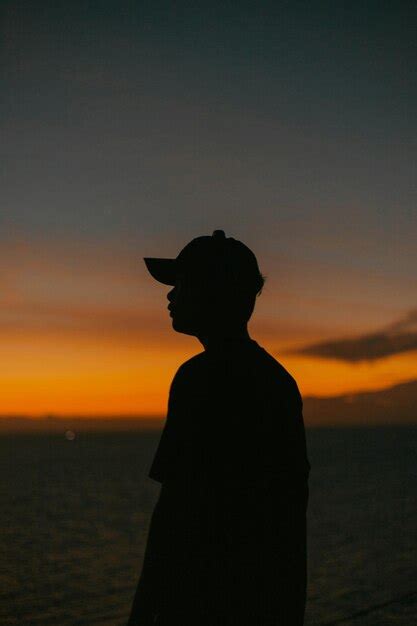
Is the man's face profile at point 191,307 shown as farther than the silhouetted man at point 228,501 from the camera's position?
Yes

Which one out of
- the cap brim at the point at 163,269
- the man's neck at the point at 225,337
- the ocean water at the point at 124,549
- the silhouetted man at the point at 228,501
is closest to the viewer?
the silhouetted man at the point at 228,501

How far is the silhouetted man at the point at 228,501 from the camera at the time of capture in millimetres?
2121

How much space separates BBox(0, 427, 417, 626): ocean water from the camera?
42.1 metres

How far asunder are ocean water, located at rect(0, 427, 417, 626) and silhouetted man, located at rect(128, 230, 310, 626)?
3689 centimetres

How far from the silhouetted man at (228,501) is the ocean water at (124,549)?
1452 inches

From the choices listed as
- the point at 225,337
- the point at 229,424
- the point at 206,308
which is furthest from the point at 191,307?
the point at 229,424

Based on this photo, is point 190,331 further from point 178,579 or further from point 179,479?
point 178,579

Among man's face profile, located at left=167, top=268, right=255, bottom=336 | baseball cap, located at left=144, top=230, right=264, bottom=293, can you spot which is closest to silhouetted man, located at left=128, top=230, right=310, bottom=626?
→ man's face profile, located at left=167, top=268, right=255, bottom=336

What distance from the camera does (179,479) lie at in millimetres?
2166

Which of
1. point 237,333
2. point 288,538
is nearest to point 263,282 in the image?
point 237,333

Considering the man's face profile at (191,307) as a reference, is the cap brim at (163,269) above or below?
above

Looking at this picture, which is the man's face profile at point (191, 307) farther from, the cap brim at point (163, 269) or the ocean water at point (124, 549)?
the ocean water at point (124, 549)

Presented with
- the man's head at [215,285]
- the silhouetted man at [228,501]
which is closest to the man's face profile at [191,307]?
the man's head at [215,285]

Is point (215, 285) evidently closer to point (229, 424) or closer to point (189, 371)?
point (189, 371)
